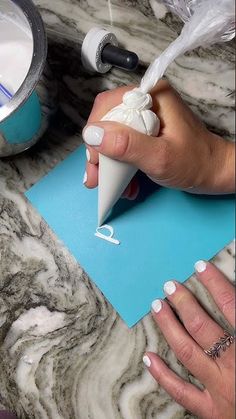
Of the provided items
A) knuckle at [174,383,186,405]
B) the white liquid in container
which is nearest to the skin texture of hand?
the white liquid in container

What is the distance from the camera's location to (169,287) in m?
0.63

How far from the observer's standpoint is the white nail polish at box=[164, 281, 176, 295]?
0.62m

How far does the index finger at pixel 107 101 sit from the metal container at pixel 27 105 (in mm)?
69

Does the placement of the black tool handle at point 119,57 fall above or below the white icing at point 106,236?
above

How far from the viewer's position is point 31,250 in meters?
0.67

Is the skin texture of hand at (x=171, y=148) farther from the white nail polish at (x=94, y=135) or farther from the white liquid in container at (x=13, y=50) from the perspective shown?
the white liquid in container at (x=13, y=50)

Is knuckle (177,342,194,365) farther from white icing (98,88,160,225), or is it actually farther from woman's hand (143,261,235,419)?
white icing (98,88,160,225)


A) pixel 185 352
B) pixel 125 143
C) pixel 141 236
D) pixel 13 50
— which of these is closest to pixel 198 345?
pixel 185 352

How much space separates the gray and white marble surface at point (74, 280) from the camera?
0.63 meters

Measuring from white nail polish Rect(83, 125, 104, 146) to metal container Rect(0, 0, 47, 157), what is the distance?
0.09 meters

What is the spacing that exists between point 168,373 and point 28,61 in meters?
0.39

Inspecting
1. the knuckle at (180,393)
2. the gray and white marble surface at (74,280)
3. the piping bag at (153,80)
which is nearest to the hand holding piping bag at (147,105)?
the piping bag at (153,80)

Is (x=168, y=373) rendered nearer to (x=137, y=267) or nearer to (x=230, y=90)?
(x=137, y=267)

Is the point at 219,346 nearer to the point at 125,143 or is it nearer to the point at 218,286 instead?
the point at 218,286
